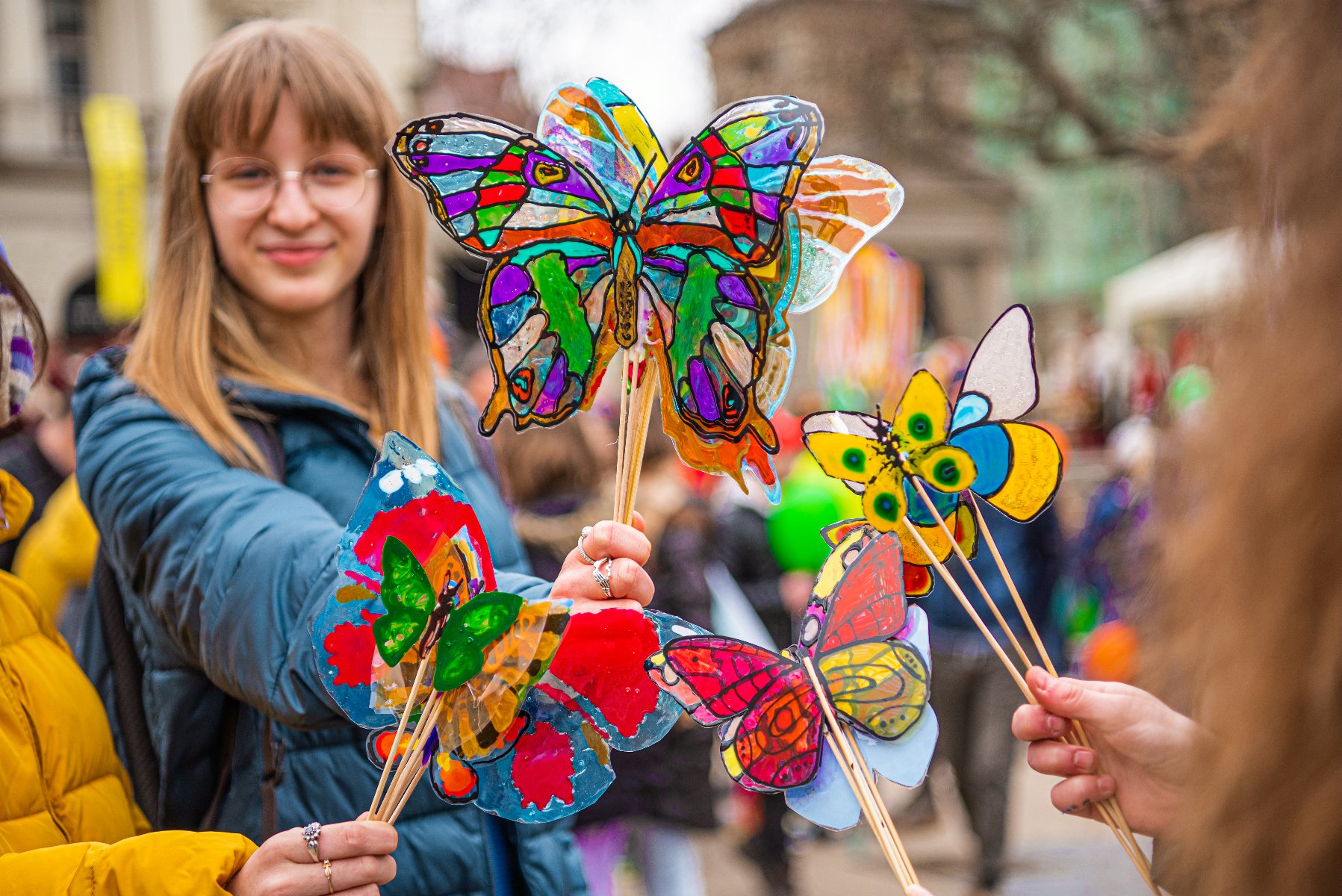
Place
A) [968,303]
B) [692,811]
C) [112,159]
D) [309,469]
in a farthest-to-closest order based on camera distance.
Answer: [968,303] → [112,159] → [692,811] → [309,469]

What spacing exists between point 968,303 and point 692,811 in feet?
60.4

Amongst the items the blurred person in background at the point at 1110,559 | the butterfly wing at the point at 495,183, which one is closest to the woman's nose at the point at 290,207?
the butterfly wing at the point at 495,183

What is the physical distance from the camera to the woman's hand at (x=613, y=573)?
3.52 feet

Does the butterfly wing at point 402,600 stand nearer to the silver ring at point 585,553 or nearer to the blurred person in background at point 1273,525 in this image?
the silver ring at point 585,553

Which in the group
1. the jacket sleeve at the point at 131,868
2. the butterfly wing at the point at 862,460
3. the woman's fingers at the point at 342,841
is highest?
the butterfly wing at the point at 862,460

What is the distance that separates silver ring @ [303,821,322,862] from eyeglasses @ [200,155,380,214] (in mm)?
747

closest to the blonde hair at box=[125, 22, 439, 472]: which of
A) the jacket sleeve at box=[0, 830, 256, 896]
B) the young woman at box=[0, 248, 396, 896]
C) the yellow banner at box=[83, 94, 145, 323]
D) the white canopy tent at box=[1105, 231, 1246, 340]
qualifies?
the young woman at box=[0, 248, 396, 896]

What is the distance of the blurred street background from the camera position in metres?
4.46

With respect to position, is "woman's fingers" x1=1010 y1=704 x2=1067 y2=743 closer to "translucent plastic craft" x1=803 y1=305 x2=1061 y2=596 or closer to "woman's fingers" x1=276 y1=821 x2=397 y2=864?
"translucent plastic craft" x1=803 y1=305 x2=1061 y2=596

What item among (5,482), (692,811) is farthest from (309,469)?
(692,811)

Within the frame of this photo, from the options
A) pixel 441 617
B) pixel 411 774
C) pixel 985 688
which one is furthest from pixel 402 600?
pixel 985 688

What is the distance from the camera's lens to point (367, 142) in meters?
1.44

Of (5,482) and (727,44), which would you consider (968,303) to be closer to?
(727,44)

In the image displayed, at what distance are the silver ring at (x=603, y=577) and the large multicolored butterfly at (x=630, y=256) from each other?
151 millimetres
